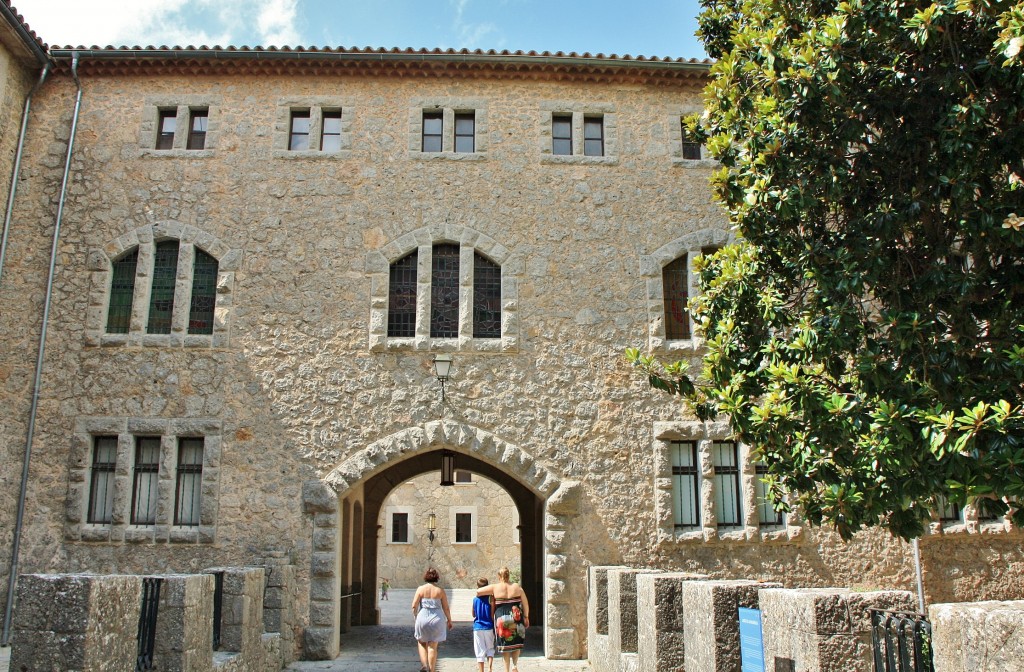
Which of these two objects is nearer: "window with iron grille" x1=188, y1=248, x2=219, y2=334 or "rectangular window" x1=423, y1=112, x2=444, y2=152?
"window with iron grille" x1=188, y1=248, x2=219, y2=334

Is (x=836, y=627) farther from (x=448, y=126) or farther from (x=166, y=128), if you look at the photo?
(x=166, y=128)

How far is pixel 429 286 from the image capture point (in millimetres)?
12719

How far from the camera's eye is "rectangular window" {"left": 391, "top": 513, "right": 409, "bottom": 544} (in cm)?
2738

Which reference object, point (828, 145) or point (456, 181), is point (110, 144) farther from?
point (828, 145)

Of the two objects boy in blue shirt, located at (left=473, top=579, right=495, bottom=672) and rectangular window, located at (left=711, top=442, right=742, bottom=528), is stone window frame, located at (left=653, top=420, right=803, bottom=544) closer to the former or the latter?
rectangular window, located at (left=711, top=442, right=742, bottom=528)

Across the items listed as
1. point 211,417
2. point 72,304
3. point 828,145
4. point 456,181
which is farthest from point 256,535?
point 828,145

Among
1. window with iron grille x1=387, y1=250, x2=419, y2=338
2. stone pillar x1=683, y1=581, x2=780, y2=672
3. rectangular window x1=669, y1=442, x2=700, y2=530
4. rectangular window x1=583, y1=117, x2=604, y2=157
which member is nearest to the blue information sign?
stone pillar x1=683, y1=581, x2=780, y2=672

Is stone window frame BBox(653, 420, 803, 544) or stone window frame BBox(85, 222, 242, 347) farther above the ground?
stone window frame BBox(85, 222, 242, 347)

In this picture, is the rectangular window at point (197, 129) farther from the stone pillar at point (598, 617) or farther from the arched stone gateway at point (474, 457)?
the stone pillar at point (598, 617)

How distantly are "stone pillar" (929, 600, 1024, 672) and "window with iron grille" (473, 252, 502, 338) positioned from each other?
9.41 m

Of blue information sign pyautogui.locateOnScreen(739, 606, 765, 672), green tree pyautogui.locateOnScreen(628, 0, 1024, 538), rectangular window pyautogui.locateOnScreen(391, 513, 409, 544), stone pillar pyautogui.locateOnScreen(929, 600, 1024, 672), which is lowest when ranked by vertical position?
blue information sign pyautogui.locateOnScreen(739, 606, 765, 672)

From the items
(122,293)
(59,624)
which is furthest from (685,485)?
(59,624)

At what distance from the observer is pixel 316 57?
13117 millimetres

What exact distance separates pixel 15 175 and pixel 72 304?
2205 millimetres
